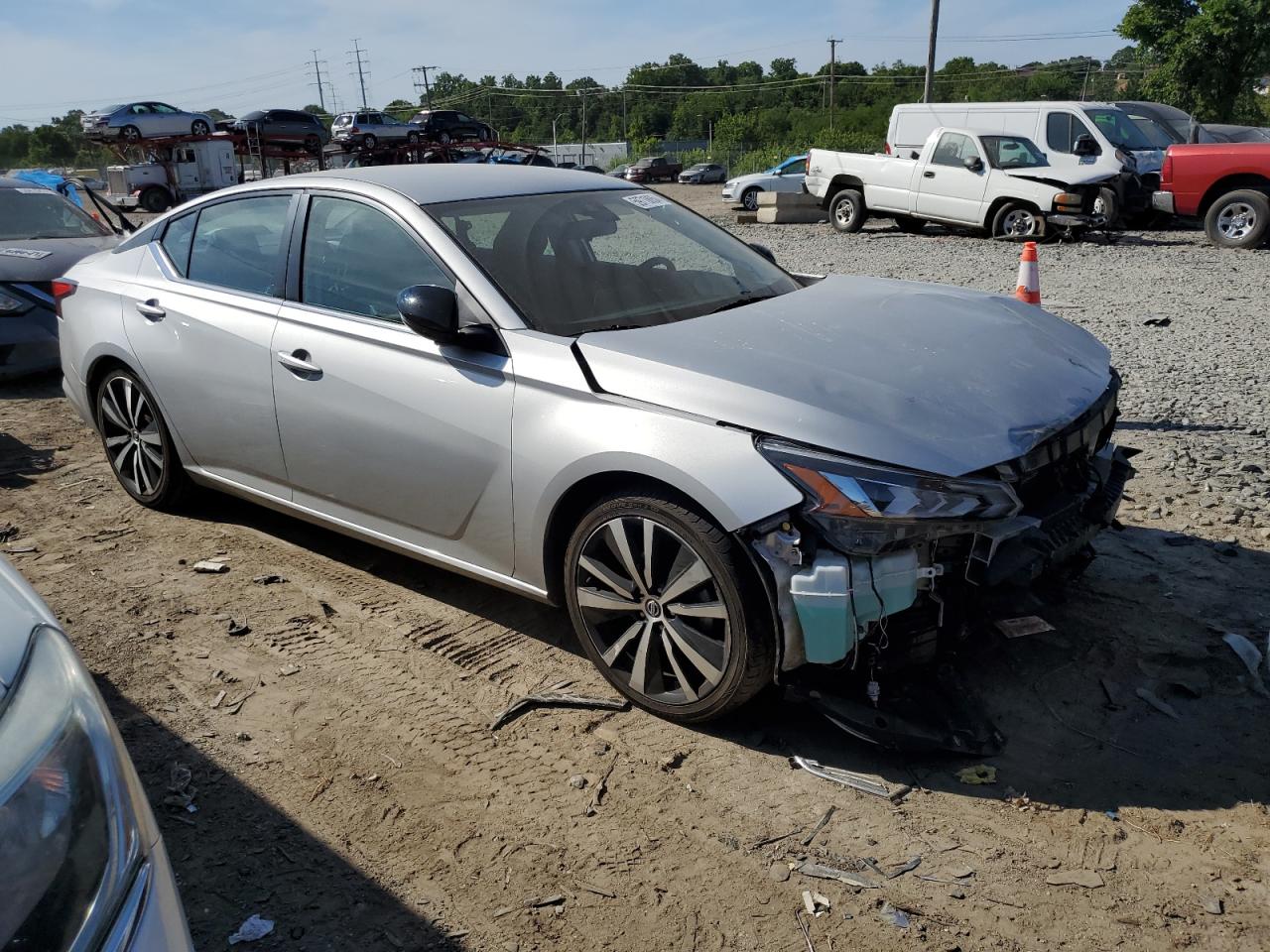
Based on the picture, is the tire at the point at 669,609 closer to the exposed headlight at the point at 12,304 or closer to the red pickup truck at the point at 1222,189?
the exposed headlight at the point at 12,304

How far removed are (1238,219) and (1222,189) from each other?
0.49 metres

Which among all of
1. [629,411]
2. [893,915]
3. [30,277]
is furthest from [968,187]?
[893,915]

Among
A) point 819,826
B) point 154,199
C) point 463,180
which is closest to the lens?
point 819,826

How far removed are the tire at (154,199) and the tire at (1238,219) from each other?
102 feet

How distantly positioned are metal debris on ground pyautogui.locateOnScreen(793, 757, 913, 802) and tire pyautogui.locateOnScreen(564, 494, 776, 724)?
0.29m

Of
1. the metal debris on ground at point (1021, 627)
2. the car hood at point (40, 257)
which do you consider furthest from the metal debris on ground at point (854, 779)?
the car hood at point (40, 257)

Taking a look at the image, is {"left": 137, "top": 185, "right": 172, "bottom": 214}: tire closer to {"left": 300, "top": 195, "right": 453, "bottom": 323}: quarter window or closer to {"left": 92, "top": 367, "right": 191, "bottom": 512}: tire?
{"left": 92, "top": 367, "right": 191, "bottom": 512}: tire

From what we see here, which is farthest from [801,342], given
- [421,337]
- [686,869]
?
[686,869]

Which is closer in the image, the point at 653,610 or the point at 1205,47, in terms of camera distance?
the point at 653,610

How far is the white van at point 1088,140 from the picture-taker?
16.3 metres

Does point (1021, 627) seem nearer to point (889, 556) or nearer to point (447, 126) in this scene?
point (889, 556)

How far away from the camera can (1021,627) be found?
381cm

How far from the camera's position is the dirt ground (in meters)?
2.58

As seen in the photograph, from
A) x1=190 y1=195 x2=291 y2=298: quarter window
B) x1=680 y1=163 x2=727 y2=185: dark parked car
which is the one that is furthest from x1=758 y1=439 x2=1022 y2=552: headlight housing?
x1=680 y1=163 x2=727 y2=185: dark parked car
